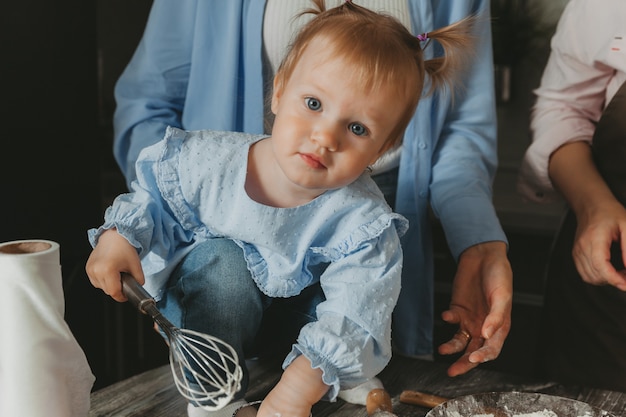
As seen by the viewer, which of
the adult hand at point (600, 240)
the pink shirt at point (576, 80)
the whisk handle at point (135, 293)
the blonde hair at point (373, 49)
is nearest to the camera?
the whisk handle at point (135, 293)

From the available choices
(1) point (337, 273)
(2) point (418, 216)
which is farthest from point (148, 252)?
(2) point (418, 216)

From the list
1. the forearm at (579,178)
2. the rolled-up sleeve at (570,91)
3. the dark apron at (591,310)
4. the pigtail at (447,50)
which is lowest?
the dark apron at (591,310)

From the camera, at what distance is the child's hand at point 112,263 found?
0.83 m

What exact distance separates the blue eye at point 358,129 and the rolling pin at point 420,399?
341 millimetres

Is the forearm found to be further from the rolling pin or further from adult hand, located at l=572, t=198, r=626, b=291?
the rolling pin

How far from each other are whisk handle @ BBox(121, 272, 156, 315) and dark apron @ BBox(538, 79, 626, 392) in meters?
0.77

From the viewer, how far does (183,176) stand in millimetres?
948

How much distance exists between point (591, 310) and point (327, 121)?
0.66 m

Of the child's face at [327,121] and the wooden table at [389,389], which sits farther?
the wooden table at [389,389]

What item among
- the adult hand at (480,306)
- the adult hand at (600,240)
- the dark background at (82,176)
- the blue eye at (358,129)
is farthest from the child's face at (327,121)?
the dark background at (82,176)

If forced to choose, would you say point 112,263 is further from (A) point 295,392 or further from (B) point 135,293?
(A) point 295,392

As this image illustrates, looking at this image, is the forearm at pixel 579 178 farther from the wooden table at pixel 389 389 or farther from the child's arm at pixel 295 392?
the child's arm at pixel 295 392

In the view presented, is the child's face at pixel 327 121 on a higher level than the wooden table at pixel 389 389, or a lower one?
higher

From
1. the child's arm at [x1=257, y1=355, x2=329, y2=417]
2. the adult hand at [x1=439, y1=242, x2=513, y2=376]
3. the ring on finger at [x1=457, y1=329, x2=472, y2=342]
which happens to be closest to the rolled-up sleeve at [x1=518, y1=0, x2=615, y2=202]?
the adult hand at [x1=439, y1=242, x2=513, y2=376]
